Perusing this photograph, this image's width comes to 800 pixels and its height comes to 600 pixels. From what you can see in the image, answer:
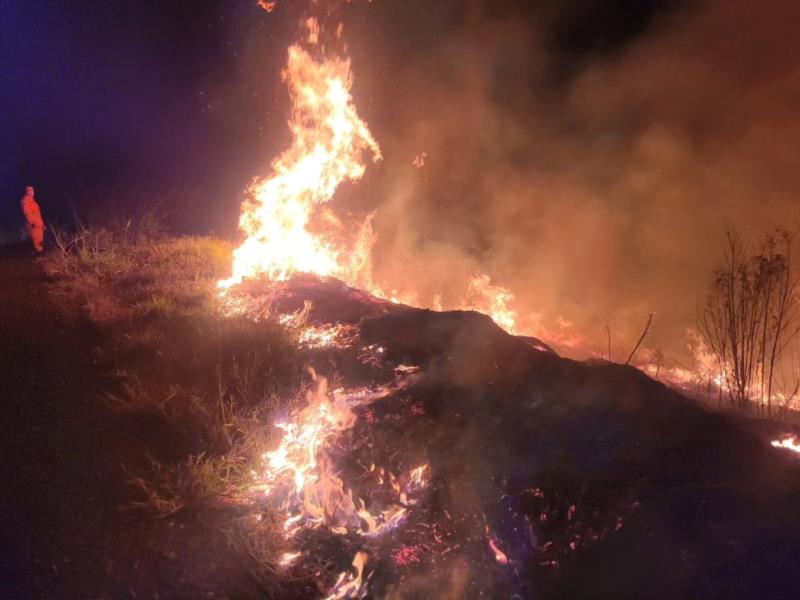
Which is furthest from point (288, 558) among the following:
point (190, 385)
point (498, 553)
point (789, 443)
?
point (789, 443)

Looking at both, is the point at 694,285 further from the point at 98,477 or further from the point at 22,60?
the point at 22,60

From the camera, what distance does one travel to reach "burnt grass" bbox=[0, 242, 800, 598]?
306 centimetres

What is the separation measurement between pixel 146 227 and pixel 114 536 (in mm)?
10028

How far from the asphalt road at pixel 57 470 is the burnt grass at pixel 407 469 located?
0.01m

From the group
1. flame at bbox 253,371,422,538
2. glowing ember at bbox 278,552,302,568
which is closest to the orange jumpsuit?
flame at bbox 253,371,422,538

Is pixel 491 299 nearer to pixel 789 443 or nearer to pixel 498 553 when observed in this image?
pixel 789 443

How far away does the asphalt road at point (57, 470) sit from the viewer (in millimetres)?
3127

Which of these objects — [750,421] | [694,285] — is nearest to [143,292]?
[750,421]

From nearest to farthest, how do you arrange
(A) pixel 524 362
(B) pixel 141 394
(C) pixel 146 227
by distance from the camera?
1. (B) pixel 141 394
2. (A) pixel 524 362
3. (C) pixel 146 227

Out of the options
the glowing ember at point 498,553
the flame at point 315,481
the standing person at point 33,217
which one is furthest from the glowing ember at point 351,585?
the standing person at point 33,217

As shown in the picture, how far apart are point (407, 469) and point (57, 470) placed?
2771mm

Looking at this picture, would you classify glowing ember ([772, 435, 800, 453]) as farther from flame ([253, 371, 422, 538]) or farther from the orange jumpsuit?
the orange jumpsuit

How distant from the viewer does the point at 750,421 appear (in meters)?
3.90

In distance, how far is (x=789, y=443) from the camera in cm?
365
